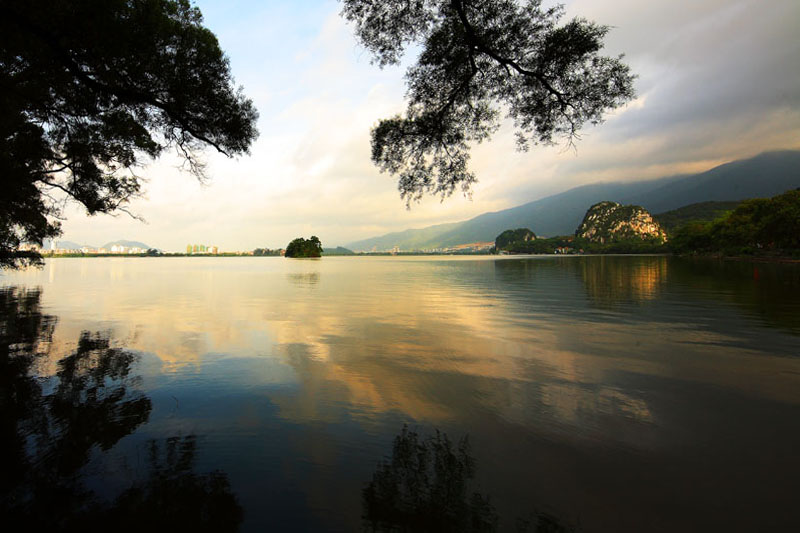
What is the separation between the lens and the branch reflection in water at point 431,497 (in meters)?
3.85

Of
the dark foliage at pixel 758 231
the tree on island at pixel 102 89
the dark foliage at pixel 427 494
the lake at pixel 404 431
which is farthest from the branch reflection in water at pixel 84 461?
the dark foliage at pixel 758 231

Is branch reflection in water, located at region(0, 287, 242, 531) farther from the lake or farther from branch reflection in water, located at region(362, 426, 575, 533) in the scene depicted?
branch reflection in water, located at region(362, 426, 575, 533)

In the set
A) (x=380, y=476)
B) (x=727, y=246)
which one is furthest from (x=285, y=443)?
(x=727, y=246)

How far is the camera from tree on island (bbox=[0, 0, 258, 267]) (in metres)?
8.59

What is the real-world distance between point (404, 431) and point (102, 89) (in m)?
10.7

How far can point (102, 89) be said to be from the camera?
29.0 ft

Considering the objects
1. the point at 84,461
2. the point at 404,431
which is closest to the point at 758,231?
the point at 404,431

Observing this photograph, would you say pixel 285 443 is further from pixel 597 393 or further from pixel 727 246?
pixel 727 246

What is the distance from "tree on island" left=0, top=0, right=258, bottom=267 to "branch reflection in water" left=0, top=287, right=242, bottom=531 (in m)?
7.05

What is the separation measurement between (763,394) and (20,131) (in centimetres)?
2634

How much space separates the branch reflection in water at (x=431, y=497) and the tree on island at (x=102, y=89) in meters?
10.6

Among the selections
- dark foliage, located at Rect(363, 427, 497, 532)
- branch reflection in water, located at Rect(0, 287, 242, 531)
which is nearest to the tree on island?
branch reflection in water, located at Rect(0, 287, 242, 531)

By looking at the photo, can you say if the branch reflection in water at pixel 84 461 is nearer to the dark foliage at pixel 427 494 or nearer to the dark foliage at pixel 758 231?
the dark foliage at pixel 427 494

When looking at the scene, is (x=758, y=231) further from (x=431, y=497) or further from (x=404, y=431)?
(x=431, y=497)
